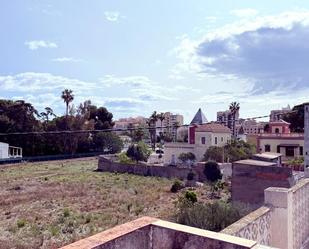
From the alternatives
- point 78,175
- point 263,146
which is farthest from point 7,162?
point 263,146

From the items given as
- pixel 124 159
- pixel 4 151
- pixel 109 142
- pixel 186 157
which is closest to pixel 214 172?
pixel 186 157

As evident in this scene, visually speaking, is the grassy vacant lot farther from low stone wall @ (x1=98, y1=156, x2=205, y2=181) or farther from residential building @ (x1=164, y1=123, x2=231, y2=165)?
residential building @ (x1=164, y1=123, x2=231, y2=165)

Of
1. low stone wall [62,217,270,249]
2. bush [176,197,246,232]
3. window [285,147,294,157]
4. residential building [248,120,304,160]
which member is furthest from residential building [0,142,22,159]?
low stone wall [62,217,270,249]

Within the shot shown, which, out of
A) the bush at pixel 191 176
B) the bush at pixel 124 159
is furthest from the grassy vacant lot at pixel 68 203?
the bush at pixel 124 159

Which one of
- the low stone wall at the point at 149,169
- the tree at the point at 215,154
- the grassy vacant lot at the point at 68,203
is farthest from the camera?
the tree at the point at 215,154

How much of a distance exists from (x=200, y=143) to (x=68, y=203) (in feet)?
70.5

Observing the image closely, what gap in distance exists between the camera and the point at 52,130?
56.1 m

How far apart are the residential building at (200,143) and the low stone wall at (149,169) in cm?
591

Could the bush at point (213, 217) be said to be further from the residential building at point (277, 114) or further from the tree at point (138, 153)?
the tree at point (138, 153)

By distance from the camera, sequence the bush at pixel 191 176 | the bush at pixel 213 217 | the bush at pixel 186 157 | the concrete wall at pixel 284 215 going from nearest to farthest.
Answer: the concrete wall at pixel 284 215, the bush at pixel 213 217, the bush at pixel 191 176, the bush at pixel 186 157

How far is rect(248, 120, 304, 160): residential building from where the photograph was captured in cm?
3638

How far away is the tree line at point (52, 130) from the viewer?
52562 millimetres

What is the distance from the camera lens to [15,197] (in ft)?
80.8

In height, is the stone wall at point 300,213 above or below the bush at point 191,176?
above
